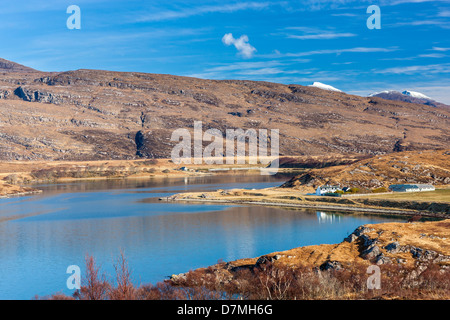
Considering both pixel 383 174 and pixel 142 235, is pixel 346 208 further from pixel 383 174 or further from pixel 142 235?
pixel 142 235

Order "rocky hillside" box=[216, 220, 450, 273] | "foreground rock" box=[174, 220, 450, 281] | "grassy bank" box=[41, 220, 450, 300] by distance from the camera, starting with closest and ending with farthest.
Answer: "grassy bank" box=[41, 220, 450, 300], "foreground rock" box=[174, 220, 450, 281], "rocky hillside" box=[216, 220, 450, 273]

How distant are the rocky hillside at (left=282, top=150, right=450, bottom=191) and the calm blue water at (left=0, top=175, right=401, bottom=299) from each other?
25327mm

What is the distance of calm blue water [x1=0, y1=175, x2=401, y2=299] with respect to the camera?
38.2m

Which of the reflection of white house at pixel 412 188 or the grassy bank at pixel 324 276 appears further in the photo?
the reflection of white house at pixel 412 188

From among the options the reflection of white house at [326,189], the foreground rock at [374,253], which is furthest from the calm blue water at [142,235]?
the reflection of white house at [326,189]

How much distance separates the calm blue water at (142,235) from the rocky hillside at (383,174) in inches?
997

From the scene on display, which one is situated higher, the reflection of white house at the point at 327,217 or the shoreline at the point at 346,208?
the shoreline at the point at 346,208

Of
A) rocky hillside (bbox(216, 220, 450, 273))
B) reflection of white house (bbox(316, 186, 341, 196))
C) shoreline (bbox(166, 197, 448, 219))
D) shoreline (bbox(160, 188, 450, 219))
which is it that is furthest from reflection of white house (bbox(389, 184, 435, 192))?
rocky hillside (bbox(216, 220, 450, 273))

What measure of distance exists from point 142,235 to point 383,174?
209ft

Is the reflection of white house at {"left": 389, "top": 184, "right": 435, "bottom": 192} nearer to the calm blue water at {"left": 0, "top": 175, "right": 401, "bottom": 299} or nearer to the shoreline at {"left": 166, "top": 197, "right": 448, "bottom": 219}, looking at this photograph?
the shoreline at {"left": 166, "top": 197, "right": 448, "bottom": 219}

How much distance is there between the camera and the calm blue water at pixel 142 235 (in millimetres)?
38188

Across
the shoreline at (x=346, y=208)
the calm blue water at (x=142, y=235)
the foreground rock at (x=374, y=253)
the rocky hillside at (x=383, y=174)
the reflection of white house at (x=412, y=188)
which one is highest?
the rocky hillside at (x=383, y=174)

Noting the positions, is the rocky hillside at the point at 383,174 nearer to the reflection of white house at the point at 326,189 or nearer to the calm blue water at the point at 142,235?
the reflection of white house at the point at 326,189
